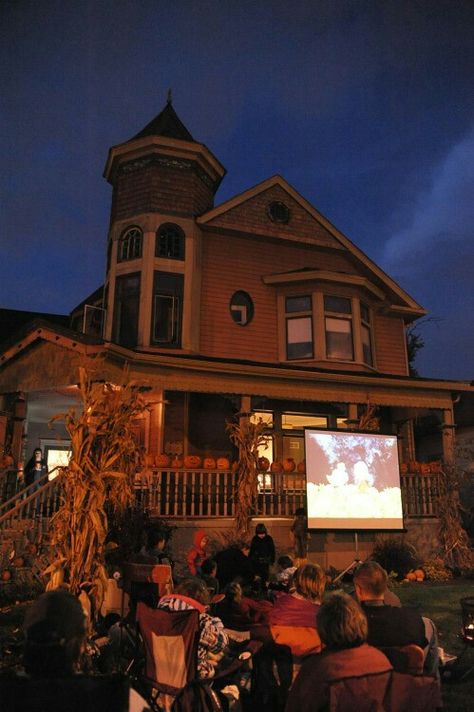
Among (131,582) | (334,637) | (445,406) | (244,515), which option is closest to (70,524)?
(131,582)

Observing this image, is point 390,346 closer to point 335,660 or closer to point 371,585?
point 371,585

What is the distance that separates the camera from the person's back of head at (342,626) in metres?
2.57

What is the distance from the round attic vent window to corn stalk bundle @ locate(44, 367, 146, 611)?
42.8 feet

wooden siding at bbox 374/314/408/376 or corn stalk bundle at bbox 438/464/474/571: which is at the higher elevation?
wooden siding at bbox 374/314/408/376

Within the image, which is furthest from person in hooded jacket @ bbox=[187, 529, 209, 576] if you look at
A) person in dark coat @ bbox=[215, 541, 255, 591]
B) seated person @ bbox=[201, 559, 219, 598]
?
seated person @ bbox=[201, 559, 219, 598]

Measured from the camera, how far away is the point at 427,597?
9.37m

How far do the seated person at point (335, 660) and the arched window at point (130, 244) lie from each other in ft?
49.6

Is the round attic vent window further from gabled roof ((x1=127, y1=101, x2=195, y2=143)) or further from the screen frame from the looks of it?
the screen frame

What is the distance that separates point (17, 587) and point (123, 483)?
13.6ft

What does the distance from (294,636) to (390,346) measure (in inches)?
612

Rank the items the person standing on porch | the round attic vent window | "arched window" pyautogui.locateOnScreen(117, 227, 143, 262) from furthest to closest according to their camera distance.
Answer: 1. the round attic vent window
2. "arched window" pyautogui.locateOnScreen(117, 227, 143, 262)
3. the person standing on porch

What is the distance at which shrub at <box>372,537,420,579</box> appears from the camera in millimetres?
11641

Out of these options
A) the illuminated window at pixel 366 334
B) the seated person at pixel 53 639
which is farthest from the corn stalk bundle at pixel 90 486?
the illuminated window at pixel 366 334

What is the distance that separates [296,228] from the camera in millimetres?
18328
